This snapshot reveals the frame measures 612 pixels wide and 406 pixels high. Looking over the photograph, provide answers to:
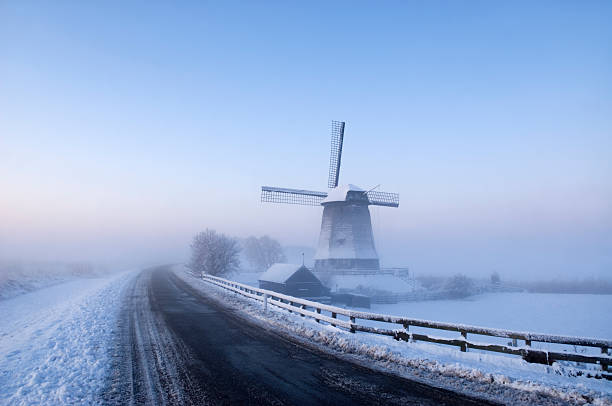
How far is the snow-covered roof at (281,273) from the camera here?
119 ft

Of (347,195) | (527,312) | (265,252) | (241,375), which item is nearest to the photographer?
(241,375)

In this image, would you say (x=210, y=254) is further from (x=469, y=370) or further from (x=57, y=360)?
(x=469, y=370)

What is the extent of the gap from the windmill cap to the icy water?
1310cm

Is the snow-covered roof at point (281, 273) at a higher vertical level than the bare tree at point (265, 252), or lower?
lower

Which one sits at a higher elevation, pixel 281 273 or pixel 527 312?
pixel 281 273

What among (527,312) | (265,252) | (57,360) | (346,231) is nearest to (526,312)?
(527,312)

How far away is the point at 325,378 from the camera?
22.2 ft

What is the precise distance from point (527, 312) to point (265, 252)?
59897 mm

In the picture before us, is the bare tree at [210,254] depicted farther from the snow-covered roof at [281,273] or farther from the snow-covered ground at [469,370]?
the snow-covered ground at [469,370]

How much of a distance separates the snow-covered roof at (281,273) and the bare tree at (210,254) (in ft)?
24.5

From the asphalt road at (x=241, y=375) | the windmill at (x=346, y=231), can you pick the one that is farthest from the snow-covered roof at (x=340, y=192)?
the asphalt road at (x=241, y=375)

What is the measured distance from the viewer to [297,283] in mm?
36188

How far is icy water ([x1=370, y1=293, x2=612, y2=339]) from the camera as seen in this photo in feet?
94.0

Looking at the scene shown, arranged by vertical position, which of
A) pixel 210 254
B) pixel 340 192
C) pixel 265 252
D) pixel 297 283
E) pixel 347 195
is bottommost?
pixel 297 283
